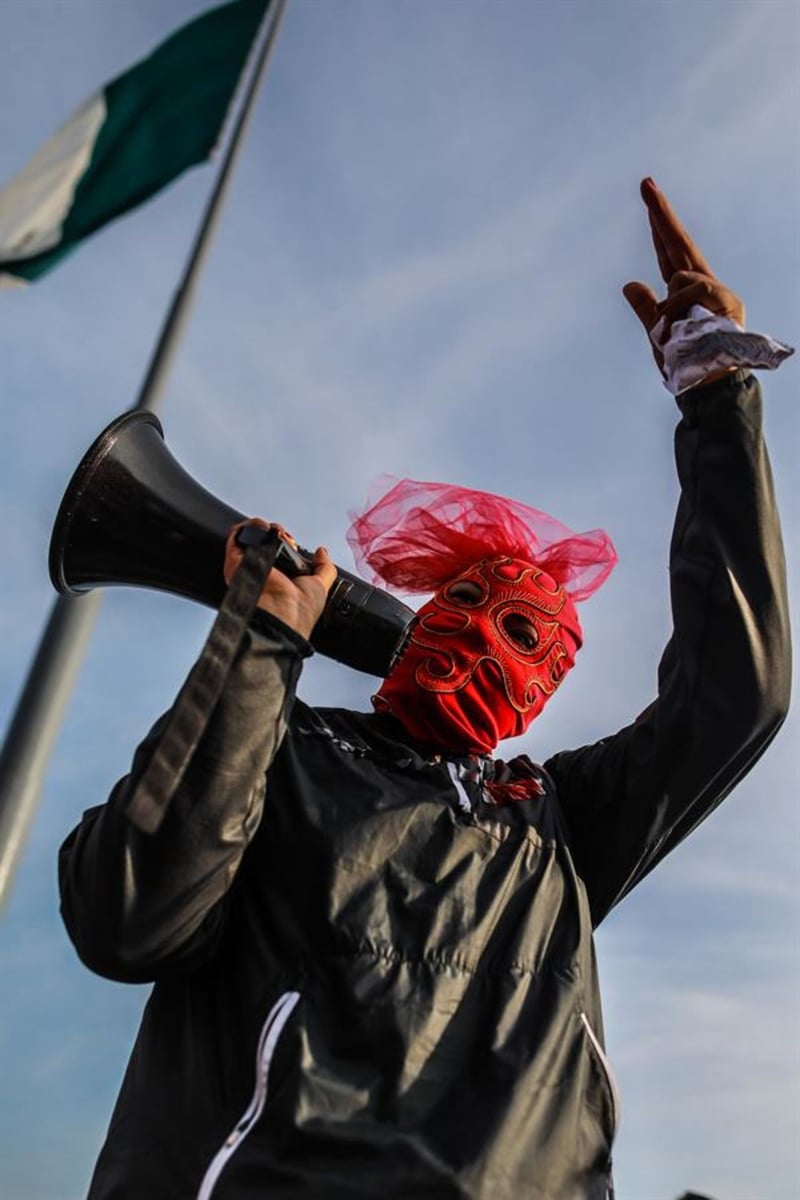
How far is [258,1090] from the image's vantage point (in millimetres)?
1796

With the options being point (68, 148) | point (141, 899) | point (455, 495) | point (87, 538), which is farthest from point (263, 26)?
point (141, 899)

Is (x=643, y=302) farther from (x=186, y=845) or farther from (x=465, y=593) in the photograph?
(x=186, y=845)

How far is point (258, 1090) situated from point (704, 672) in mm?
1260

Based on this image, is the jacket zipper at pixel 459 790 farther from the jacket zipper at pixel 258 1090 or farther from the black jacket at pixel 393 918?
the jacket zipper at pixel 258 1090

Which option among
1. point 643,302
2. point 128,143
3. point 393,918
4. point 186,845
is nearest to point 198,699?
point 186,845

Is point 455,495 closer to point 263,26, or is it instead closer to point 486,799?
point 486,799

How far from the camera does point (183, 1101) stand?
6.15 ft

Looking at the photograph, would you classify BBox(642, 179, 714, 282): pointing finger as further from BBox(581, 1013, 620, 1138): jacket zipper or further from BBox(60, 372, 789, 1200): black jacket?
BBox(581, 1013, 620, 1138): jacket zipper

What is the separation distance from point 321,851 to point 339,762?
25 cm

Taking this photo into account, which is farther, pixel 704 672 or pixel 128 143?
pixel 128 143

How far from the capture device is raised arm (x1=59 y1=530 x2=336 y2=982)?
5.88ft

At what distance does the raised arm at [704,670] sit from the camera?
2373 mm

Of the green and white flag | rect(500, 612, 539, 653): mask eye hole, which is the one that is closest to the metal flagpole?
the green and white flag

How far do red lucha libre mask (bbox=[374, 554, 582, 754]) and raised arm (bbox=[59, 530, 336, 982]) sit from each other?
665 mm
